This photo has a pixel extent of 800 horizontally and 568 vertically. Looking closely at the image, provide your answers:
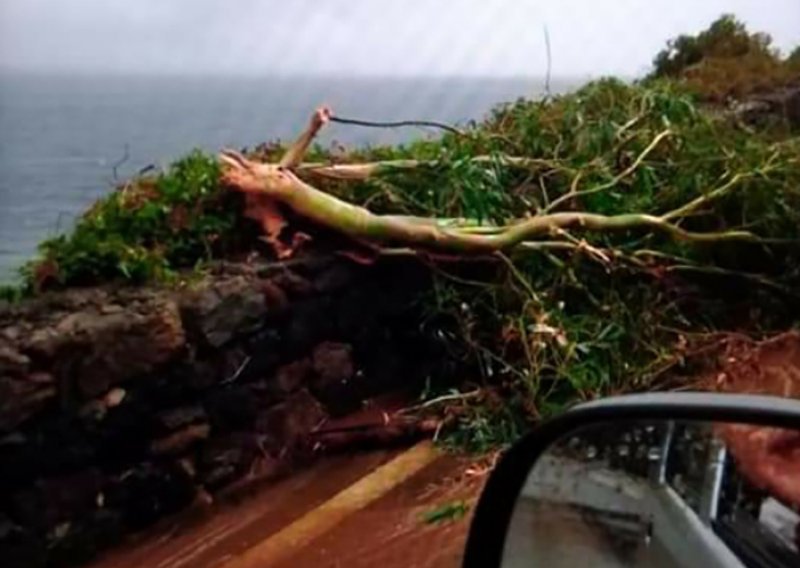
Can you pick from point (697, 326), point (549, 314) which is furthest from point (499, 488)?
point (697, 326)

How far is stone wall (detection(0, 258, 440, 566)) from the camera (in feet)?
11.3

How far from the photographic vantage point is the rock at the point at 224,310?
153 inches

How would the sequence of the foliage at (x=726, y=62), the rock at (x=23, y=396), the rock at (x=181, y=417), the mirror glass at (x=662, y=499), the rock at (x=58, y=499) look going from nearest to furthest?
the mirror glass at (x=662, y=499)
the rock at (x=23, y=396)
the rock at (x=58, y=499)
the rock at (x=181, y=417)
the foliage at (x=726, y=62)

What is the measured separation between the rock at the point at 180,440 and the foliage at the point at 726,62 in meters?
4.19

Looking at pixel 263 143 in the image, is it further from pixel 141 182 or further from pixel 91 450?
pixel 91 450

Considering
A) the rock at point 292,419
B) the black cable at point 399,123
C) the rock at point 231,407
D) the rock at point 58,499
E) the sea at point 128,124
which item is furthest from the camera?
the black cable at point 399,123

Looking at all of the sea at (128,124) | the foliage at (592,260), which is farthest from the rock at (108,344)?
the foliage at (592,260)

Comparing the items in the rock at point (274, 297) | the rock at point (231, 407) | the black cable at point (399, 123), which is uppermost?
the black cable at point (399, 123)

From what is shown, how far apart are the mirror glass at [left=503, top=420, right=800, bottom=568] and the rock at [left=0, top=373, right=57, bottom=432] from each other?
7.38ft

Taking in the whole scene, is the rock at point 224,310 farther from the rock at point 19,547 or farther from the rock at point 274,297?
the rock at point 19,547

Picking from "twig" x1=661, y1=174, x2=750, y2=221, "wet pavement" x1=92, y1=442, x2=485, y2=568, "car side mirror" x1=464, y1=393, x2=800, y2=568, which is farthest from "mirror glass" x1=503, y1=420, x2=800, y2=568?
"twig" x1=661, y1=174, x2=750, y2=221

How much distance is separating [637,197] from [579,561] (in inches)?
145

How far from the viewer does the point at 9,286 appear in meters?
3.73

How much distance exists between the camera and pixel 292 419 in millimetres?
4355
